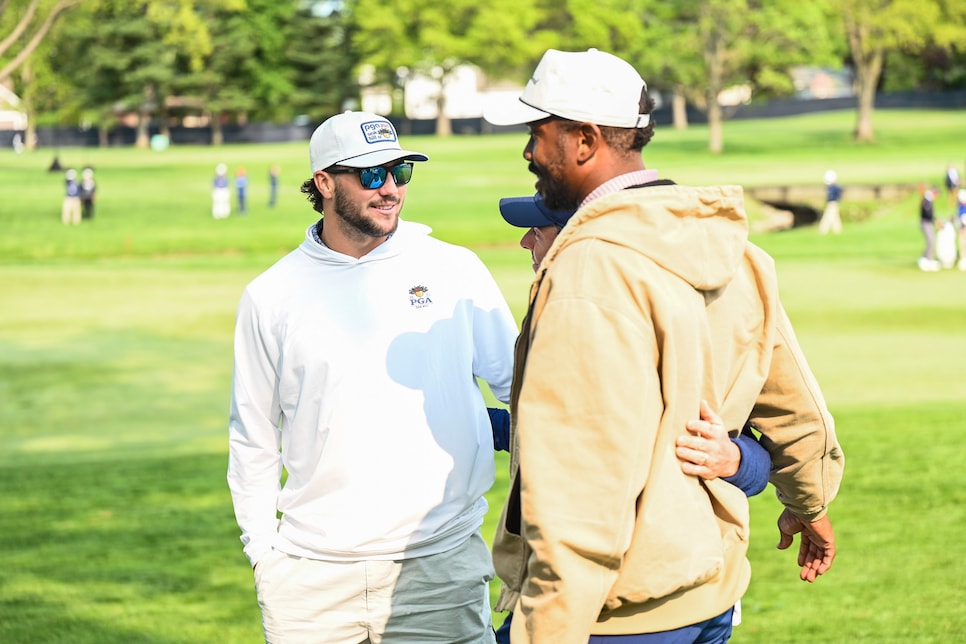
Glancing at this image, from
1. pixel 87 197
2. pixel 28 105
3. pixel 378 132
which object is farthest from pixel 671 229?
pixel 28 105

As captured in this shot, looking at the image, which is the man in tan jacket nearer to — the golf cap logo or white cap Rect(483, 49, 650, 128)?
white cap Rect(483, 49, 650, 128)

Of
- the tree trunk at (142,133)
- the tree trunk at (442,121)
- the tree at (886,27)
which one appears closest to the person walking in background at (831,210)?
the tree at (886,27)

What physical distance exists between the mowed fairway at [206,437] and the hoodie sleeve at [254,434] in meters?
0.51

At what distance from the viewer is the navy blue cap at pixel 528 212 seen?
338 centimetres

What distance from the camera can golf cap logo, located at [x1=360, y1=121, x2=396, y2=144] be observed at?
4.43 meters

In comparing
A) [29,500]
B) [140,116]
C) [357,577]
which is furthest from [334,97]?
[357,577]

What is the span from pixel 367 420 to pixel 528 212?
37.6 inches

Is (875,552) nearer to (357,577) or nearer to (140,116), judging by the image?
(357,577)

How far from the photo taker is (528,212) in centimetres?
353

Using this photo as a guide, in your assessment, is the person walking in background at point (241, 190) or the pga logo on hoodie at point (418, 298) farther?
the person walking in background at point (241, 190)

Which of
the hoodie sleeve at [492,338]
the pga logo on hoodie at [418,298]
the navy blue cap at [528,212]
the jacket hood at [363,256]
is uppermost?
the navy blue cap at [528,212]

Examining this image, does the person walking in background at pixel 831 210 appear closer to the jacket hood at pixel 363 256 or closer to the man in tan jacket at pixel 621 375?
the jacket hood at pixel 363 256

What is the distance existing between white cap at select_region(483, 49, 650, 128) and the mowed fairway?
2.69ft

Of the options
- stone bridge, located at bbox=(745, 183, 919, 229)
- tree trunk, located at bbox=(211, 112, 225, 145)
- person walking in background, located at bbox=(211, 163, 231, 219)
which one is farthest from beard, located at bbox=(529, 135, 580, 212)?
tree trunk, located at bbox=(211, 112, 225, 145)
